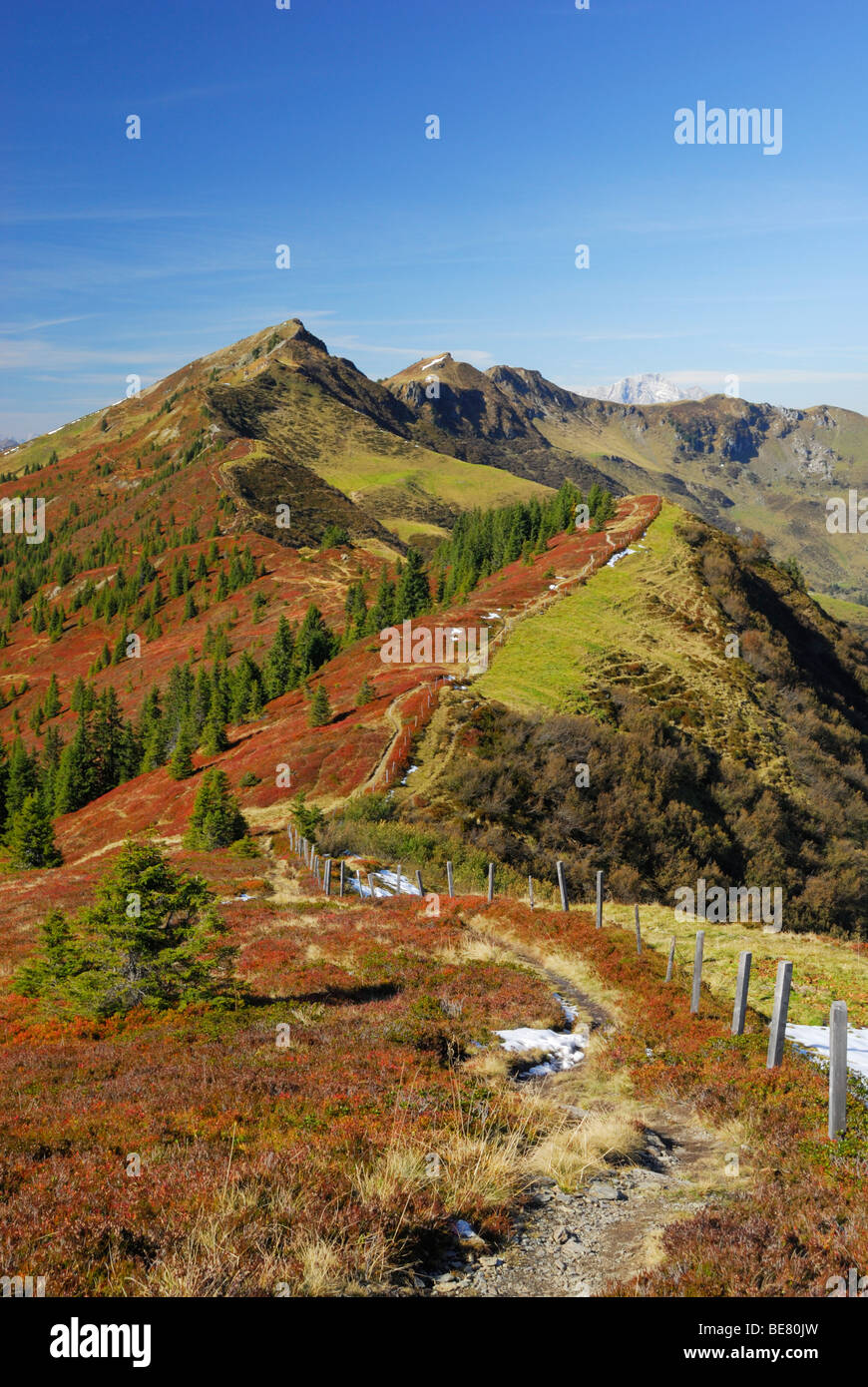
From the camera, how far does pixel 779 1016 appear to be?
11.3m

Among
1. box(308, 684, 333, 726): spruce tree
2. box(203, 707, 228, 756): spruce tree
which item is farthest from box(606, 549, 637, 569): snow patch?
box(203, 707, 228, 756): spruce tree

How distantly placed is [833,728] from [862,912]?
69.5ft

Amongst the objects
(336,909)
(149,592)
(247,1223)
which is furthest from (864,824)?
(149,592)

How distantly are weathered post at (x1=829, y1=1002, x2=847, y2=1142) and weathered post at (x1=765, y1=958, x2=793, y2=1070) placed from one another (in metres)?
1.89

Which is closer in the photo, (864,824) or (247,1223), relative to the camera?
(247,1223)

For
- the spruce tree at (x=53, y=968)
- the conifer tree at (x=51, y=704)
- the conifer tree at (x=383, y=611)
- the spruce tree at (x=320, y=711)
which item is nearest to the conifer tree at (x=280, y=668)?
the conifer tree at (x=383, y=611)

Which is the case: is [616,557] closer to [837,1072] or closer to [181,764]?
[181,764]

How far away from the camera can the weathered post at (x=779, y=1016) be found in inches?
432

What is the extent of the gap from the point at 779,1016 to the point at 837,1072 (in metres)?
2.56

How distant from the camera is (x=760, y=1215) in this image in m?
Result: 7.06

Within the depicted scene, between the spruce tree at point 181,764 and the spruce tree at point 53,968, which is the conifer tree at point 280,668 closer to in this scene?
the spruce tree at point 181,764

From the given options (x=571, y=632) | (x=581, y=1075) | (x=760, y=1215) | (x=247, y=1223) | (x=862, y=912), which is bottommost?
(x=862, y=912)

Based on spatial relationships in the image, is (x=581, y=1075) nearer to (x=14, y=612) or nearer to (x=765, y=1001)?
(x=765, y=1001)

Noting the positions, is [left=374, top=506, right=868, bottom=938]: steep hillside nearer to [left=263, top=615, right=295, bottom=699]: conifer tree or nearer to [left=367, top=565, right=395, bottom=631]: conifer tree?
[left=367, top=565, right=395, bottom=631]: conifer tree
